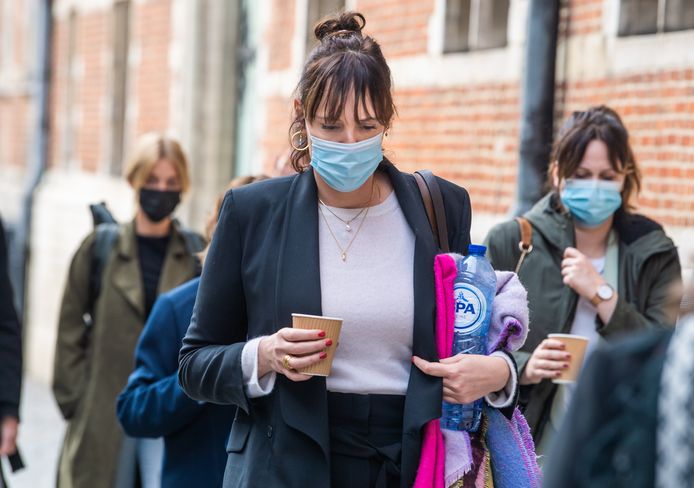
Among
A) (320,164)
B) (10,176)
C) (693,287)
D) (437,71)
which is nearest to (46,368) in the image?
(10,176)

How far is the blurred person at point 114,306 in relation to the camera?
20.6 feet

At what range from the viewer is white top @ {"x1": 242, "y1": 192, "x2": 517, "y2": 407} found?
10.0 feet

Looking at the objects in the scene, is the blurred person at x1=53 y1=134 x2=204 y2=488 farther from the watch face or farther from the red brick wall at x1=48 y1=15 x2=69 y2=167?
the red brick wall at x1=48 y1=15 x2=69 y2=167

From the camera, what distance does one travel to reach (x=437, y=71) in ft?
26.8

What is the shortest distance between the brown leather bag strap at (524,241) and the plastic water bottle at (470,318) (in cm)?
137

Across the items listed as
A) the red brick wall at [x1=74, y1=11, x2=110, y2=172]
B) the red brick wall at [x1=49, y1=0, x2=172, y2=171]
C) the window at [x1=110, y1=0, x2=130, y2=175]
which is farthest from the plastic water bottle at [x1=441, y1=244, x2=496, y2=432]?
the red brick wall at [x1=74, y1=11, x2=110, y2=172]

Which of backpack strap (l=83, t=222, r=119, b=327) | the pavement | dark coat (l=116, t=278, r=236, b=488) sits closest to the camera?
dark coat (l=116, t=278, r=236, b=488)

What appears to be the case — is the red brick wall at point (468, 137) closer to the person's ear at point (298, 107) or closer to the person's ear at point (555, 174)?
the person's ear at point (555, 174)

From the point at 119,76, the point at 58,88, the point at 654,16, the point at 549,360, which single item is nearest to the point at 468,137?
the point at 654,16

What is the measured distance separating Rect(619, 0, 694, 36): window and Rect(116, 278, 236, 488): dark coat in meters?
2.79

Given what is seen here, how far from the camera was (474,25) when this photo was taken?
26.0 feet

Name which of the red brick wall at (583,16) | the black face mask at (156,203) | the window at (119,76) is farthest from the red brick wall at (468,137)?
the window at (119,76)

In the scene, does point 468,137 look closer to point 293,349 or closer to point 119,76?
point 293,349

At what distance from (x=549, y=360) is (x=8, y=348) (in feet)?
6.57
